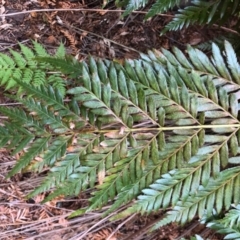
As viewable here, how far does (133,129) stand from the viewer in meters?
1.32

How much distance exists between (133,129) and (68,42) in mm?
934

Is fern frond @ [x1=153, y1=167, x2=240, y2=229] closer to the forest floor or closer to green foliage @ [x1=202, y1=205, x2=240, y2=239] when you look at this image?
green foliage @ [x1=202, y1=205, x2=240, y2=239]

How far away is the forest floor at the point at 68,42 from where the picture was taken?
194 cm

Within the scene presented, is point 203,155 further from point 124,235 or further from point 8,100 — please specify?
point 8,100

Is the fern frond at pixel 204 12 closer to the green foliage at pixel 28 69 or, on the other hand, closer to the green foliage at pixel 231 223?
the green foliage at pixel 28 69

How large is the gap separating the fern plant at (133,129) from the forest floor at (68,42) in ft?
2.12

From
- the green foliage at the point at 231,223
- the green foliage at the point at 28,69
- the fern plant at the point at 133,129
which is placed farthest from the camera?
the green foliage at the point at 28,69

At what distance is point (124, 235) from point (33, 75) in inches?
33.5

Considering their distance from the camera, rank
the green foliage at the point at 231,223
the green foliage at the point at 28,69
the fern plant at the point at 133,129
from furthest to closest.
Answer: the green foliage at the point at 28,69 → the green foliage at the point at 231,223 → the fern plant at the point at 133,129

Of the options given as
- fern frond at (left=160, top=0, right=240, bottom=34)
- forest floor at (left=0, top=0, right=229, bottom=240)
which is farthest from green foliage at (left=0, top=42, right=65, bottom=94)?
fern frond at (left=160, top=0, right=240, bottom=34)

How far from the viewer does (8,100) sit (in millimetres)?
2006

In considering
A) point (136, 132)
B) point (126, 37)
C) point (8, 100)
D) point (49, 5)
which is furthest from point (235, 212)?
point (49, 5)

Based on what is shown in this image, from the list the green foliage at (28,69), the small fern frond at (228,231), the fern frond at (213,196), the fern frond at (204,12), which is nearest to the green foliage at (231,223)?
the small fern frond at (228,231)

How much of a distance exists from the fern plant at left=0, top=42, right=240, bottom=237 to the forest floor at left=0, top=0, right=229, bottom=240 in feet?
2.12
